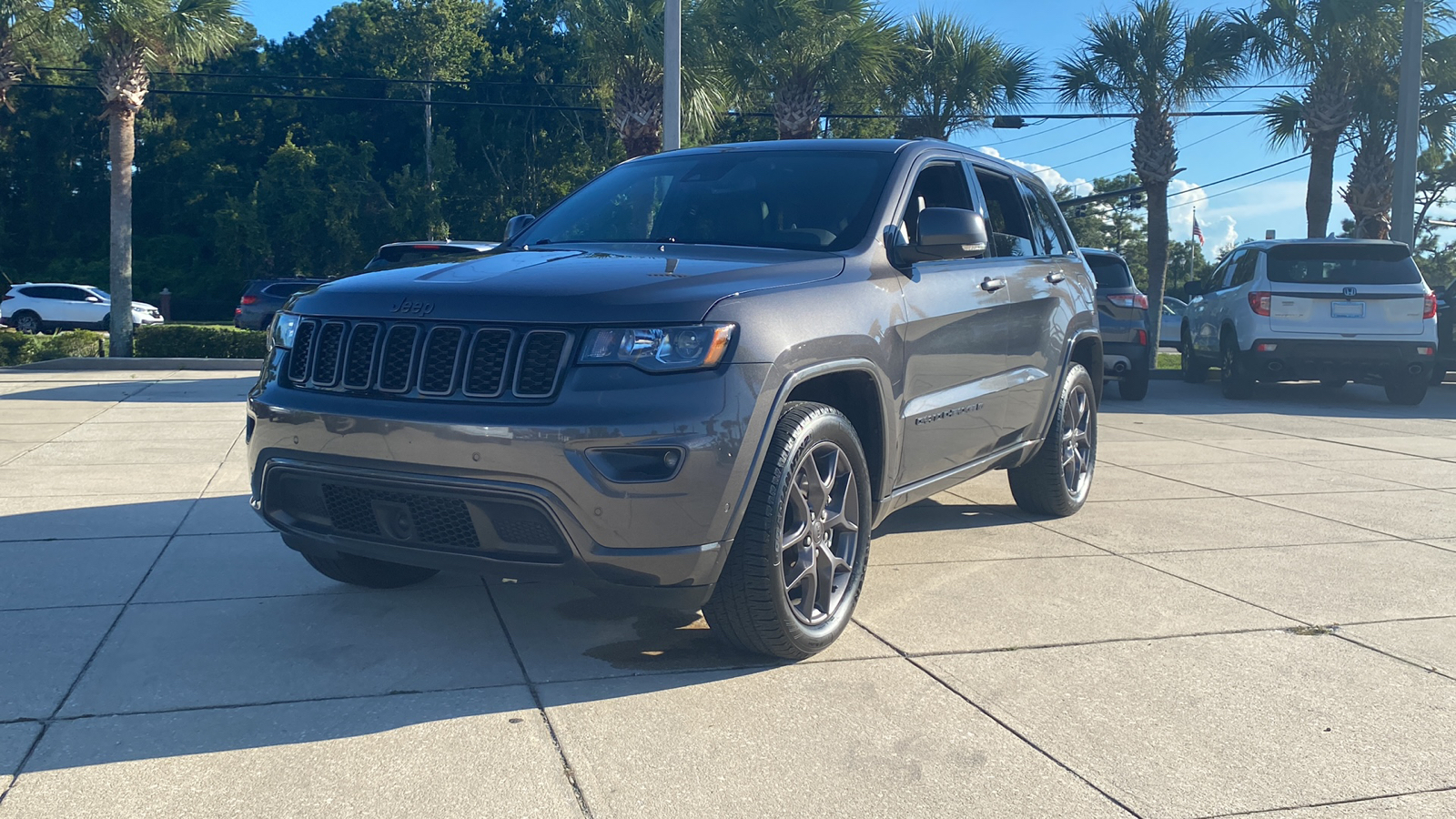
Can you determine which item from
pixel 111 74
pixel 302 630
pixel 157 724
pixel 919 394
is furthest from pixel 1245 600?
pixel 111 74

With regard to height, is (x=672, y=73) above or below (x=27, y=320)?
above

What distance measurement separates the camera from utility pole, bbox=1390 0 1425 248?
17.4 metres

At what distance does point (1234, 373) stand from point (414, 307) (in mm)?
12396

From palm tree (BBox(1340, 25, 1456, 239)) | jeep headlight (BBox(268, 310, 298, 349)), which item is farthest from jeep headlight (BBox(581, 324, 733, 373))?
palm tree (BBox(1340, 25, 1456, 239))

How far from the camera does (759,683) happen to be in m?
3.79

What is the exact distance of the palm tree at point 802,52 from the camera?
20.5 meters

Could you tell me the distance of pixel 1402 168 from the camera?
1780 centimetres

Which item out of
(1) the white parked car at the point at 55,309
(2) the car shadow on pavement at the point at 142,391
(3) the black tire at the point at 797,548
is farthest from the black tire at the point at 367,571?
(1) the white parked car at the point at 55,309

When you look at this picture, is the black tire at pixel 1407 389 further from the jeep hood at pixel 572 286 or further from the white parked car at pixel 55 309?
the white parked car at pixel 55 309

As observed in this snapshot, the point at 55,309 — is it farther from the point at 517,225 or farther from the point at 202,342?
the point at 517,225

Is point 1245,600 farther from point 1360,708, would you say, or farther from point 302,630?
point 302,630

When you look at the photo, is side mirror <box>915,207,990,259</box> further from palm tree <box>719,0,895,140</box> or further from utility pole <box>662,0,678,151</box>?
palm tree <box>719,0,895,140</box>

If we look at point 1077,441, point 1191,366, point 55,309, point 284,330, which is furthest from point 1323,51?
point 55,309

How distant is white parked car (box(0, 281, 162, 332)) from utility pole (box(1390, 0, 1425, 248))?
102 ft
